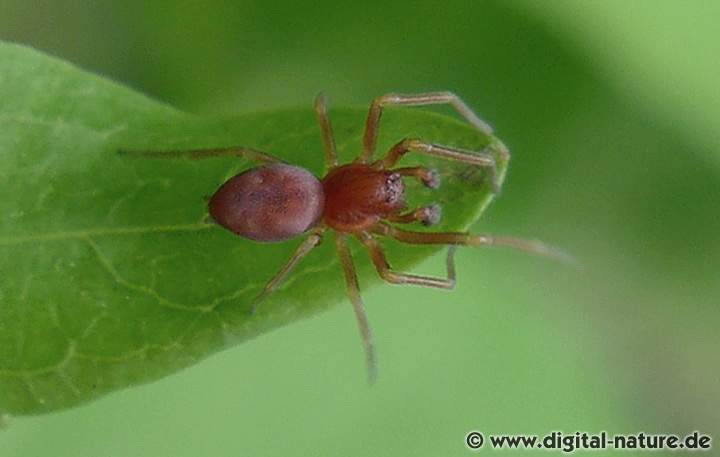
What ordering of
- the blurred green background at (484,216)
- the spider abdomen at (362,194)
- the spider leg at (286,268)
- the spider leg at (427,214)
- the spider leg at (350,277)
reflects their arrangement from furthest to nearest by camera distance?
the blurred green background at (484,216) → the spider abdomen at (362,194) → the spider leg at (427,214) → the spider leg at (350,277) → the spider leg at (286,268)

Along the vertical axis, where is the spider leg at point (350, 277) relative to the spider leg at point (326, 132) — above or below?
below

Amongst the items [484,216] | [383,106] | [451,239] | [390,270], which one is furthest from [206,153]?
[484,216]

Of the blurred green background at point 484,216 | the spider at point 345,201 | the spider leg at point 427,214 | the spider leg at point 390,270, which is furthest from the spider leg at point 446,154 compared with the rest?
the blurred green background at point 484,216

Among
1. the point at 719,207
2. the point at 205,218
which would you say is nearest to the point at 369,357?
the point at 205,218

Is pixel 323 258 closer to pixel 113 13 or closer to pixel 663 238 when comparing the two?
pixel 113 13

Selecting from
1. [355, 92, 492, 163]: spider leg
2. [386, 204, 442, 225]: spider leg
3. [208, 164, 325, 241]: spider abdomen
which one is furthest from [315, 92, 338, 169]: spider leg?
[386, 204, 442, 225]: spider leg

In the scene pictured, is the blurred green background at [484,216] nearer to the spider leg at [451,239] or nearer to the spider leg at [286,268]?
the spider leg at [451,239]

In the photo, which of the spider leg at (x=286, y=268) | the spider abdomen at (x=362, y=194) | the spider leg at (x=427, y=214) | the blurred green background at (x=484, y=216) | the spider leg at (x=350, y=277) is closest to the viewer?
the spider leg at (x=286, y=268)
